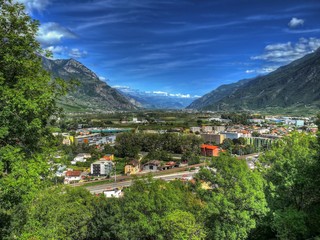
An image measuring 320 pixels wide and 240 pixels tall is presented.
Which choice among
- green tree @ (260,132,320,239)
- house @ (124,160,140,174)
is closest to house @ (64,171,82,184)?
house @ (124,160,140,174)

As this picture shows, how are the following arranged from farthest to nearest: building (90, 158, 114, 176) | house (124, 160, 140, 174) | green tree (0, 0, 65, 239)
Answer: building (90, 158, 114, 176) → house (124, 160, 140, 174) → green tree (0, 0, 65, 239)

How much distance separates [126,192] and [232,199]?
11.3 metres

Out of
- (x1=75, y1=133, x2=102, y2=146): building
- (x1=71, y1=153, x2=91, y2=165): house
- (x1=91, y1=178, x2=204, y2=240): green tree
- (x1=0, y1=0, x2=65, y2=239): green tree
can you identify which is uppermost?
(x1=0, y1=0, x2=65, y2=239): green tree

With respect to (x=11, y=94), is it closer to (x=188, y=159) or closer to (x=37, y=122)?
(x=37, y=122)

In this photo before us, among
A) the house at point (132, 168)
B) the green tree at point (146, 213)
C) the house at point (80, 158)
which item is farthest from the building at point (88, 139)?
Result: the green tree at point (146, 213)

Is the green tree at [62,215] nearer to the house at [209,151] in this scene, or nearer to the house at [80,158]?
the house at [80,158]

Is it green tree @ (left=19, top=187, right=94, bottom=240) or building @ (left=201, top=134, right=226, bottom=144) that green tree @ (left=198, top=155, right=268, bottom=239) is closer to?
green tree @ (left=19, top=187, right=94, bottom=240)

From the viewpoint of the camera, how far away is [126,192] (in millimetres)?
24250

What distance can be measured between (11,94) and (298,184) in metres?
14.4

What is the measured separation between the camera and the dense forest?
7368 millimetres

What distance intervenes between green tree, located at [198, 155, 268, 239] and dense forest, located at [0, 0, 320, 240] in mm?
49

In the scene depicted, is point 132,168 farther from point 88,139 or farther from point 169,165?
point 88,139

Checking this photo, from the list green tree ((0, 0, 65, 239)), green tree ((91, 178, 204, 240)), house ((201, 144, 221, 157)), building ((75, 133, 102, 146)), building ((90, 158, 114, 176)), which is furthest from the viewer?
building ((75, 133, 102, 146))

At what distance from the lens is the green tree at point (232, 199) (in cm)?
1462
